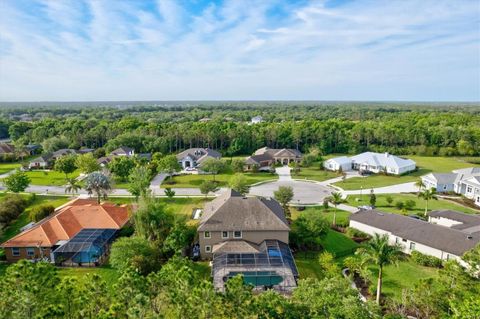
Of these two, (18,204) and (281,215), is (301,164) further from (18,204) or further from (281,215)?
(18,204)

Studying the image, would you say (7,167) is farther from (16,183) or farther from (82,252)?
(82,252)

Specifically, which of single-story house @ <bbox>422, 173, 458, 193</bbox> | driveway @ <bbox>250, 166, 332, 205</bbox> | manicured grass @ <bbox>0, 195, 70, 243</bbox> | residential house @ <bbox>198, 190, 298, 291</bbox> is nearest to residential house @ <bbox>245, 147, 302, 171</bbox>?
driveway @ <bbox>250, 166, 332, 205</bbox>

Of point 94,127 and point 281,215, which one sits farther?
point 94,127

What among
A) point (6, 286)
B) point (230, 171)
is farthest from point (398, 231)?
point (230, 171)

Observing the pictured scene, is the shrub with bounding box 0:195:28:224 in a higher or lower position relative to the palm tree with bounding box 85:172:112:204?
lower

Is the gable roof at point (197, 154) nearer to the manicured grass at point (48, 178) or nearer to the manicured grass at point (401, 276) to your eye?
the manicured grass at point (48, 178)

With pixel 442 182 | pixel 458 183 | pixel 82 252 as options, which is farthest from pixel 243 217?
pixel 458 183

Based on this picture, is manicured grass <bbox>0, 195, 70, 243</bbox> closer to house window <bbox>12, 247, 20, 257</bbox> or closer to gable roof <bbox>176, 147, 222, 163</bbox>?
house window <bbox>12, 247, 20, 257</bbox>
